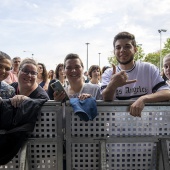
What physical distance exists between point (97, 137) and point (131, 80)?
0.75 meters

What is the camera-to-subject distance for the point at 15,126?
9.48 ft

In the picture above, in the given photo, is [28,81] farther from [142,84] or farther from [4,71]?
[142,84]

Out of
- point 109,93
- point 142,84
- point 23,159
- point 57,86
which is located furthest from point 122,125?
point 23,159

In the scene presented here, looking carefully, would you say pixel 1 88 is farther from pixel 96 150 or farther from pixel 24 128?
pixel 96 150

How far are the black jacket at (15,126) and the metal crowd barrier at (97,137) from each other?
0.34 feet

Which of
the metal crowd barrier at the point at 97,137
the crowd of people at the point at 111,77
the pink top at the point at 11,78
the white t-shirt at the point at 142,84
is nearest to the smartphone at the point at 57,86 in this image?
the metal crowd barrier at the point at 97,137

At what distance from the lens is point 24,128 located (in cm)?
283

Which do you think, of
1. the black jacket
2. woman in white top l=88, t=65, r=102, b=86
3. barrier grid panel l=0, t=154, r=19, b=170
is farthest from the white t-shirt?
woman in white top l=88, t=65, r=102, b=86

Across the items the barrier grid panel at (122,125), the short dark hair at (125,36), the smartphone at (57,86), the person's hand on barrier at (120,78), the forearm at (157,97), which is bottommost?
the barrier grid panel at (122,125)

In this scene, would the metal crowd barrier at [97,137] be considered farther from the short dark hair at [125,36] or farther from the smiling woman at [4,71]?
the short dark hair at [125,36]

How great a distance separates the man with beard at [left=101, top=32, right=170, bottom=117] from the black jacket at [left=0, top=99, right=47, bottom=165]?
82 centimetres

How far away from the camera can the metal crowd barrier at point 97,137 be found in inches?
117

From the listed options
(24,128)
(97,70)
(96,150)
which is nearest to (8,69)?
(24,128)

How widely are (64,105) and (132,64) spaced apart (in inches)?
43.7
